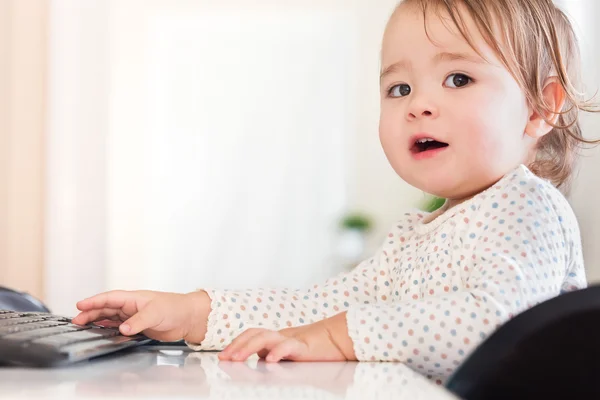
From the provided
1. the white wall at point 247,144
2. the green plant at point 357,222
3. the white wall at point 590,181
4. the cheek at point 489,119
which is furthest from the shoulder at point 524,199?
the green plant at point 357,222

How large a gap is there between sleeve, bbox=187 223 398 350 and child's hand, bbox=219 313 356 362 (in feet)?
0.76

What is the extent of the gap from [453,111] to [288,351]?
427mm

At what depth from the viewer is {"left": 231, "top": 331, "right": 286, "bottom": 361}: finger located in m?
0.76

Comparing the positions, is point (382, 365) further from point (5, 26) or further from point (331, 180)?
point (331, 180)

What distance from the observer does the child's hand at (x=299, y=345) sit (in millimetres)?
769

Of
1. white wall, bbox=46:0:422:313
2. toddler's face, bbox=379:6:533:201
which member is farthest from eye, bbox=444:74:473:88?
white wall, bbox=46:0:422:313

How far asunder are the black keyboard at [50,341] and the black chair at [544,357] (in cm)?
30

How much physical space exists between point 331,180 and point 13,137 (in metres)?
1.67

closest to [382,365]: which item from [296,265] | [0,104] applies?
[0,104]

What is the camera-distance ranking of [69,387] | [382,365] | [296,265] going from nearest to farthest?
[69,387] < [382,365] < [296,265]

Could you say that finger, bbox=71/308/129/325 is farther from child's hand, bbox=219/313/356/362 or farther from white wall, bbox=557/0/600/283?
white wall, bbox=557/0/600/283

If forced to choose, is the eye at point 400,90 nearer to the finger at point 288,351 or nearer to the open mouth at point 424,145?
the open mouth at point 424,145

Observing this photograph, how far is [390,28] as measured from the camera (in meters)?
1.14

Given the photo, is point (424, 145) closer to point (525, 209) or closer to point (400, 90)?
point (400, 90)
